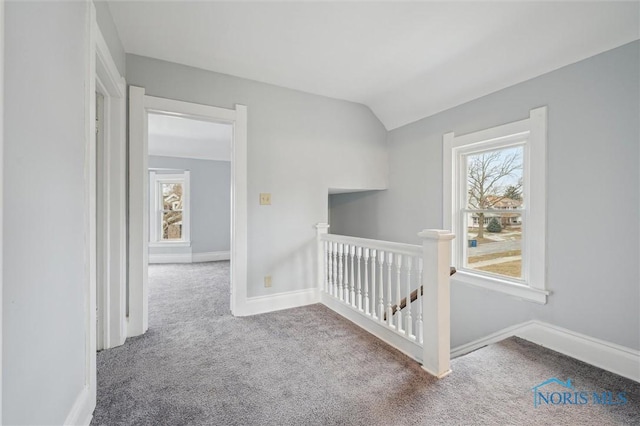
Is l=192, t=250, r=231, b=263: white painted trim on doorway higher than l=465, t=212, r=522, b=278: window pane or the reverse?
the reverse

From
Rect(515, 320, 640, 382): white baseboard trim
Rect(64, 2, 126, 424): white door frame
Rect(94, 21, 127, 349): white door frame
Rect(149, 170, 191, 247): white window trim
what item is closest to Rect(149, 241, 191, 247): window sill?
Rect(149, 170, 191, 247): white window trim

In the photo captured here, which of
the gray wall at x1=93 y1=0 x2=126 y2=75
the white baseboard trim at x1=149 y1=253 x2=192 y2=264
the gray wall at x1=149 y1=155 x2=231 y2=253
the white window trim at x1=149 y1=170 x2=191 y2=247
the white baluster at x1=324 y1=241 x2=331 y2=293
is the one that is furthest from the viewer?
the gray wall at x1=149 y1=155 x2=231 y2=253

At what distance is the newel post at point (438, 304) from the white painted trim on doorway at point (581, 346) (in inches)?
39.5

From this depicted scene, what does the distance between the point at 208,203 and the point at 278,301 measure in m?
4.00

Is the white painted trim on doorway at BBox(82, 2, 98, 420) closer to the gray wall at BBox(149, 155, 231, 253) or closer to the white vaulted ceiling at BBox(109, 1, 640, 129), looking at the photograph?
the white vaulted ceiling at BBox(109, 1, 640, 129)

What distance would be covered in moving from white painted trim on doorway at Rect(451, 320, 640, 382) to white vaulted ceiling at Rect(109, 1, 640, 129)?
6.59 ft

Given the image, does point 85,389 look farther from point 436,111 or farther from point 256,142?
point 436,111

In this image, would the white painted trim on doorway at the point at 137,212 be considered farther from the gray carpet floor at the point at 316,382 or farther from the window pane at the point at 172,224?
the window pane at the point at 172,224

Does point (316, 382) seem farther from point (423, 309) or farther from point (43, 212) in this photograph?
point (43, 212)

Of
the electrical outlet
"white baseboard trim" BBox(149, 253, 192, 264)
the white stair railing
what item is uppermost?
the electrical outlet

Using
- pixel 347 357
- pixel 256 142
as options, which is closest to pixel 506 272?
pixel 347 357

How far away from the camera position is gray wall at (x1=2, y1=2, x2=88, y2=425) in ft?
2.70

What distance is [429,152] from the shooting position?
323cm

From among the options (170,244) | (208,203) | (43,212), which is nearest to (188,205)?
(208,203)
